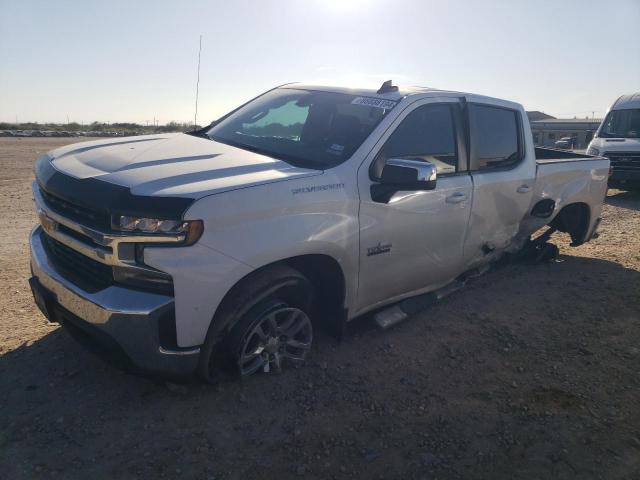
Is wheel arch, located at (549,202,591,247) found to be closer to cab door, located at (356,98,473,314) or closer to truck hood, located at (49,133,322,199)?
cab door, located at (356,98,473,314)

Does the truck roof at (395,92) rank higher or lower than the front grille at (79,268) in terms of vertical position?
higher

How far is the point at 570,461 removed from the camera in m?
2.91

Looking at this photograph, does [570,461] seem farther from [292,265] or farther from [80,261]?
[80,261]

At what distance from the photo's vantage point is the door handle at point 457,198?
4.18m

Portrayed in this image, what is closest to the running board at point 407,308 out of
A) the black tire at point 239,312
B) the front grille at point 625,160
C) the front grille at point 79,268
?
the black tire at point 239,312

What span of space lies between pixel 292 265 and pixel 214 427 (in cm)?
108

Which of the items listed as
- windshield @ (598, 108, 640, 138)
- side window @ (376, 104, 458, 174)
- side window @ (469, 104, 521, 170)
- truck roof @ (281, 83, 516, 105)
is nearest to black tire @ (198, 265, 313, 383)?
side window @ (376, 104, 458, 174)

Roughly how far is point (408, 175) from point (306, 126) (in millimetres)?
1029

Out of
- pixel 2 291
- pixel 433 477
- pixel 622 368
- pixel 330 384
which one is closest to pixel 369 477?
pixel 433 477

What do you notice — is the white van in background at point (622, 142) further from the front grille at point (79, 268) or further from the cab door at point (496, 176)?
the front grille at point (79, 268)

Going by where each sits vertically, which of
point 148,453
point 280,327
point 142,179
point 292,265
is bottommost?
point 148,453

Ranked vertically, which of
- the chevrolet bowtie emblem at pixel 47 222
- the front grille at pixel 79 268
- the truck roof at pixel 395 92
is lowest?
the front grille at pixel 79 268

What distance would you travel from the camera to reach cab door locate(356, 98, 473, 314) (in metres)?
3.65

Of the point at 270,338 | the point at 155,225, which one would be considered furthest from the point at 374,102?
the point at 155,225
